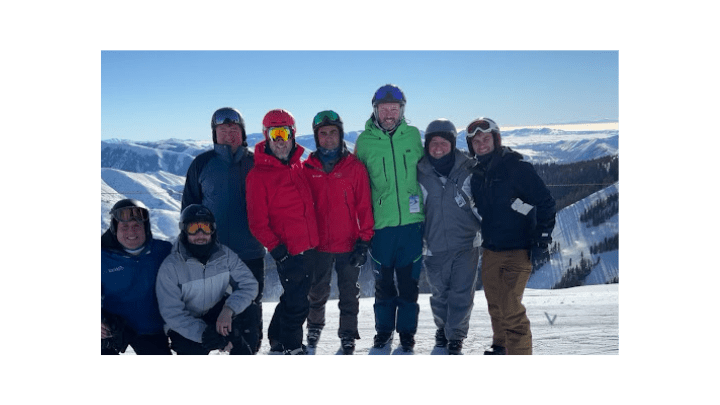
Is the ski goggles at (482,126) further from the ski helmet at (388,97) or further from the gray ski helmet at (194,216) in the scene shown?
the gray ski helmet at (194,216)

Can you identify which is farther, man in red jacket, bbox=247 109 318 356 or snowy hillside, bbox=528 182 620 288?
snowy hillside, bbox=528 182 620 288

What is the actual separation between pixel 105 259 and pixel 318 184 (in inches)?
76.6

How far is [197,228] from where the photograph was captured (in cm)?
435

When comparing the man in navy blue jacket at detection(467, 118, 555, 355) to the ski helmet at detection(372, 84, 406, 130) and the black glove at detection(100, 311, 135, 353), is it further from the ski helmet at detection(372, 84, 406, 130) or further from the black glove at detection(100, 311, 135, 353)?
the black glove at detection(100, 311, 135, 353)

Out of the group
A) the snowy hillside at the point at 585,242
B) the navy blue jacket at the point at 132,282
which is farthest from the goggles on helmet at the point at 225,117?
the snowy hillside at the point at 585,242

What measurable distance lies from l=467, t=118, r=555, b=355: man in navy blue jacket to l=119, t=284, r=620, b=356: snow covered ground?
67cm

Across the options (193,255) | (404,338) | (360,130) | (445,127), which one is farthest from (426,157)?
(193,255)

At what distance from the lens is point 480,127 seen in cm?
466

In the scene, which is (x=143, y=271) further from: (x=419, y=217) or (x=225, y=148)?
(x=419, y=217)

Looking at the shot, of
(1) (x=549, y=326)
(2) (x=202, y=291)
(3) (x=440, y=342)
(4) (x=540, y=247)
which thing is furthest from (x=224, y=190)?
(1) (x=549, y=326)

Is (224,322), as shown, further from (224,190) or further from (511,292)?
(511,292)

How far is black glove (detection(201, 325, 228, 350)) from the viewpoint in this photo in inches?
172

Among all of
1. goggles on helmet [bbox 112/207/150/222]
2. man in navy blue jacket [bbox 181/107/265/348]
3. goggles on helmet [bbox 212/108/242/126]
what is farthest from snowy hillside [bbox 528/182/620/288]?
goggles on helmet [bbox 112/207/150/222]

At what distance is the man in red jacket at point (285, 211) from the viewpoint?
459cm
